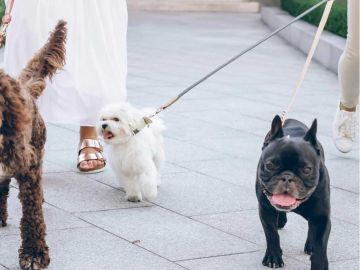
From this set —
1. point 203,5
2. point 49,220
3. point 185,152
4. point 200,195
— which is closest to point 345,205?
point 200,195

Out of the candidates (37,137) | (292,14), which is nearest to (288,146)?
(37,137)

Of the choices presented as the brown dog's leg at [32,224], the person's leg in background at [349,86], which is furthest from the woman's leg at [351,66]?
the brown dog's leg at [32,224]

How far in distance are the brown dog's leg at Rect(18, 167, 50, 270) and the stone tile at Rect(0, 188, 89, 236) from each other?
0.53m

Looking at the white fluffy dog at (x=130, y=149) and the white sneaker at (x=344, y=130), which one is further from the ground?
the white fluffy dog at (x=130, y=149)

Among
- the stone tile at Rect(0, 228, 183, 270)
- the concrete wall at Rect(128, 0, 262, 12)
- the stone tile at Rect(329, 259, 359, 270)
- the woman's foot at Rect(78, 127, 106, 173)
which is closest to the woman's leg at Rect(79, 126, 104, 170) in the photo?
the woman's foot at Rect(78, 127, 106, 173)

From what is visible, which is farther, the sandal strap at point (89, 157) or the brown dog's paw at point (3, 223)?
the sandal strap at point (89, 157)

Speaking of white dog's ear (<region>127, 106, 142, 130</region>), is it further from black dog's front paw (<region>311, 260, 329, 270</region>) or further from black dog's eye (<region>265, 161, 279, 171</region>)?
→ black dog's front paw (<region>311, 260, 329, 270</region>)

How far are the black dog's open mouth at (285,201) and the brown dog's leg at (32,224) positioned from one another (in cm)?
108

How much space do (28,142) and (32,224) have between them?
0.46 m

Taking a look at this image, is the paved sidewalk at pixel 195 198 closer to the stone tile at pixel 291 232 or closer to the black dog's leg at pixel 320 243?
the stone tile at pixel 291 232

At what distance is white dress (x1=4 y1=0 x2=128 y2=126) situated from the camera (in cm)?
588

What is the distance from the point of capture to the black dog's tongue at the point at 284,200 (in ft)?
13.3

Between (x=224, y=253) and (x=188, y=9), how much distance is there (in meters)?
17.0

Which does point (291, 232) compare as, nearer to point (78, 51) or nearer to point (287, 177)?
point (287, 177)
